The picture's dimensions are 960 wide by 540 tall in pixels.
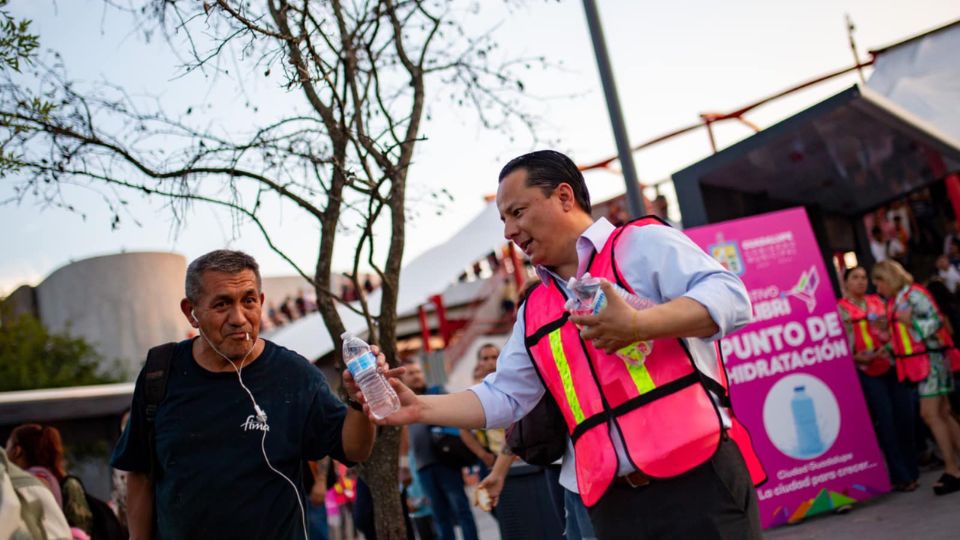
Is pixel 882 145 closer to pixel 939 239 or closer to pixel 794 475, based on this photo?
pixel 794 475

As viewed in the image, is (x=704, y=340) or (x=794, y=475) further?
(x=794, y=475)

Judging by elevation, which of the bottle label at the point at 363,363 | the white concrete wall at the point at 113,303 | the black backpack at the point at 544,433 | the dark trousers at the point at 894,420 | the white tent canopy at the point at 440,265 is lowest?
the dark trousers at the point at 894,420

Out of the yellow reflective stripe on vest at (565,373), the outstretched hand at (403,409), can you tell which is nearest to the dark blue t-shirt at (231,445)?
the outstretched hand at (403,409)

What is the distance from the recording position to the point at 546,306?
117 inches

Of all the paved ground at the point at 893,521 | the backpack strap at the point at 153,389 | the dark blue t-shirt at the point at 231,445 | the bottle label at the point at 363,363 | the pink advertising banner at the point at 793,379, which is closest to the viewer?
the bottle label at the point at 363,363

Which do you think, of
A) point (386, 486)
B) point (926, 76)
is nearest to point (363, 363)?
point (386, 486)

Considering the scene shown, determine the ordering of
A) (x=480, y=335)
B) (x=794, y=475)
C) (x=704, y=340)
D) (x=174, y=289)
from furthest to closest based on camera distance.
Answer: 1. (x=174, y=289)
2. (x=480, y=335)
3. (x=794, y=475)
4. (x=704, y=340)

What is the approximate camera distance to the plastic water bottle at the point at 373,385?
2900 mm

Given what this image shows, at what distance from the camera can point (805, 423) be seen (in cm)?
852

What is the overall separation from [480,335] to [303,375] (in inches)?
815

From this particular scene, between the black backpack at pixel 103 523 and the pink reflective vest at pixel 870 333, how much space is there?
7165mm

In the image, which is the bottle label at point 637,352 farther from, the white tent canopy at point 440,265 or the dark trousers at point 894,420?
the white tent canopy at point 440,265

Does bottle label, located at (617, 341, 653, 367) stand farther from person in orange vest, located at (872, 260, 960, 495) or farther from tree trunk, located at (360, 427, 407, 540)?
person in orange vest, located at (872, 260, 960, 495)

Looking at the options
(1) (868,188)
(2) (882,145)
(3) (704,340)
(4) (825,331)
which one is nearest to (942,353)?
(4) (825,331)
